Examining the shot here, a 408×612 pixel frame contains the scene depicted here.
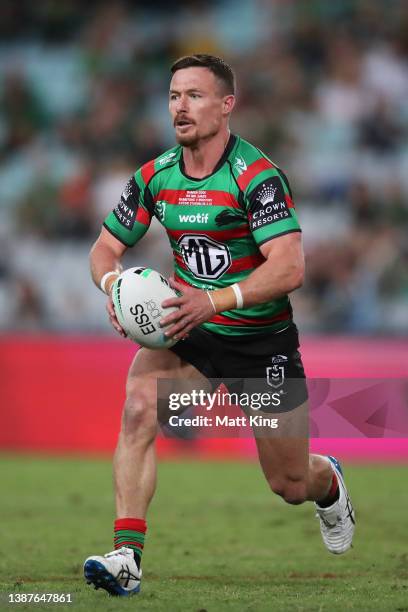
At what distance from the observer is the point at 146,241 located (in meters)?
15.6

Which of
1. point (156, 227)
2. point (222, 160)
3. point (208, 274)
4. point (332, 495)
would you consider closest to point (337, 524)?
point (332, 495)

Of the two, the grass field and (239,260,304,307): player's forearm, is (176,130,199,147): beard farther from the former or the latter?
the grass field

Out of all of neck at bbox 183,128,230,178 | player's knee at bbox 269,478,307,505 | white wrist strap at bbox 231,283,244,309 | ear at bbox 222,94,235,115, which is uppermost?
ear at bbox 222,94,235,115

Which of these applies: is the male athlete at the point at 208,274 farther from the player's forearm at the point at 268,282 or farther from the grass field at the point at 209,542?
the grass field at the point at 209,542

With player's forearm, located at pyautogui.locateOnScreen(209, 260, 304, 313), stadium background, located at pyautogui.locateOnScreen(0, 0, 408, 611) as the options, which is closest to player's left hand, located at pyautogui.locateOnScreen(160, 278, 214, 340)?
player's forearm, located at pyautogui.locateOnScreen(209, 260, 304, 313)

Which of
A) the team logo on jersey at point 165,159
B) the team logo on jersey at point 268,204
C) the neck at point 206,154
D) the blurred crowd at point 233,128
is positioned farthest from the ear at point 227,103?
the blurred crowd at point 233,128

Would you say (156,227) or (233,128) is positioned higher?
Result: (233,128)

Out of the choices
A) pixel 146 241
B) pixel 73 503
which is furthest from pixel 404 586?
pixel 146 241

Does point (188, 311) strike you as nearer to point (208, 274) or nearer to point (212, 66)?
point (208, 274)

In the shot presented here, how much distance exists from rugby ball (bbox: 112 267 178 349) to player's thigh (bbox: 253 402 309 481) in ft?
2.79

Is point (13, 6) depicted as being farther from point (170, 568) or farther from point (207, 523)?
point (170, 568)

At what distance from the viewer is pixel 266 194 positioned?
585cm

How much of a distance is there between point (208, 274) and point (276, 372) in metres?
0.66

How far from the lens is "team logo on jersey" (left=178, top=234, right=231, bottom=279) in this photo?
20.0ft
